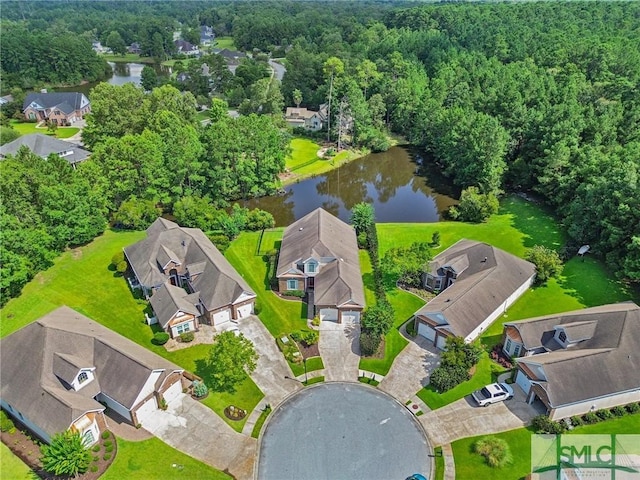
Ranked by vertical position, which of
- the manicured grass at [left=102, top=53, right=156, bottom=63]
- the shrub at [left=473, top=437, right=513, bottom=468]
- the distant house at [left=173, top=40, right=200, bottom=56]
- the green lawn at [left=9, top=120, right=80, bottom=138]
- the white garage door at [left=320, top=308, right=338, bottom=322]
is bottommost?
the manicured grass at [left=102, top=53, right=156, bottom=63]

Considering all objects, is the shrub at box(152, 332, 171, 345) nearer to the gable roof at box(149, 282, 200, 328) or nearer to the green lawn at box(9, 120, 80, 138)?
the gable roof at box(149, 282, 200, 328)

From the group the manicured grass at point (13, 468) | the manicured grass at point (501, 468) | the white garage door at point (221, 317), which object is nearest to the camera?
the manicured grass at point (13, 468)

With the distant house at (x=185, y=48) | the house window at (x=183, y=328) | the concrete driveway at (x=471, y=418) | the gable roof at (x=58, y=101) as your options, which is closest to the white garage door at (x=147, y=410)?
the house window at (x=183, y=328)

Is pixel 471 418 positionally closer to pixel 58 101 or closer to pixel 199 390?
pixel 199 390

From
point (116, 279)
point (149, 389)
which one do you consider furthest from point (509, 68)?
point (149, 389)

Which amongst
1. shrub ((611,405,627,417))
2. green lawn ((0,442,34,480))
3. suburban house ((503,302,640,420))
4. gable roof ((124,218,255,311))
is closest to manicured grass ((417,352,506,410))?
suburban house ((503,302,640,420))

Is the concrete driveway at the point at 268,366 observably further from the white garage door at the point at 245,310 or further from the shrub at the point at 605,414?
the shrub at the point at 605,414

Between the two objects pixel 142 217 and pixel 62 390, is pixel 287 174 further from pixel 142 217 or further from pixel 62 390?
pixel 62 390
